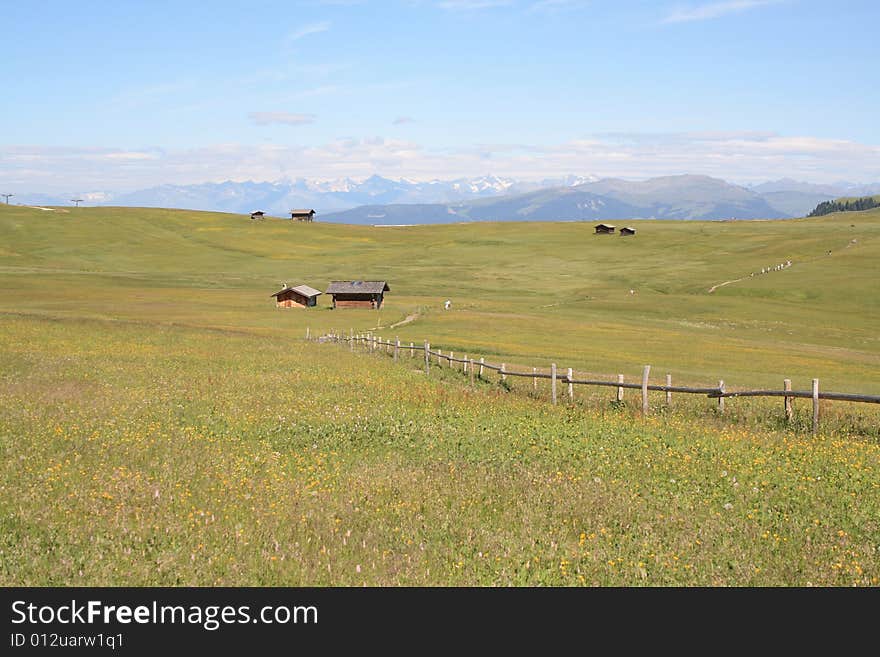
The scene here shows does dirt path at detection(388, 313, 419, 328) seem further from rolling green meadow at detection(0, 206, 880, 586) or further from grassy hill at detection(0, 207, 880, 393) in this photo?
rolling green meadow at detection(0, 206, 880, 586)

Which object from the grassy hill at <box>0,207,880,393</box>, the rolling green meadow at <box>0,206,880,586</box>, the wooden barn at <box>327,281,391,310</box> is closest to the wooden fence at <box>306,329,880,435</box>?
the rolling green meadow at <box>0,206,880,586</box>

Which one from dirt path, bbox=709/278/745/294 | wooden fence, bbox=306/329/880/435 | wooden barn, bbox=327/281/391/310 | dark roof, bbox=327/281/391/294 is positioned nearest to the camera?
wooden fence, bbox=306/329/880/435

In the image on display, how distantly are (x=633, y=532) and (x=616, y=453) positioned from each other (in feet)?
17.8

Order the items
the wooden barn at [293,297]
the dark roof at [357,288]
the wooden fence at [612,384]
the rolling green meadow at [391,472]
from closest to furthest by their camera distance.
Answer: the rolling green meadow at [391,472]
the wooden fence at [612,384]
the dark roof at [357,288]
the wooden barn at [293,297]

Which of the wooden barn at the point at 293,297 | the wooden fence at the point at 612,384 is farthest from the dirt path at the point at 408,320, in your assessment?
the wooden barn at the point at 293,297

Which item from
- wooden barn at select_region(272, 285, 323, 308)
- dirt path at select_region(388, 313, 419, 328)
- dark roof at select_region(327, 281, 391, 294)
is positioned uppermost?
dark roof at select_region(327, 281, 391, 294)

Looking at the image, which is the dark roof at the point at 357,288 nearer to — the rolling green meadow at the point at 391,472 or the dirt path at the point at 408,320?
the dirt path at the point at 408,320

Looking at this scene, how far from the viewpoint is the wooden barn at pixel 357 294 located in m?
97.9

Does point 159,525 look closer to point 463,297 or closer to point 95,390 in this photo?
point 95,390

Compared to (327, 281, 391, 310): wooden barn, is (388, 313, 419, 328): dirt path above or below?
below

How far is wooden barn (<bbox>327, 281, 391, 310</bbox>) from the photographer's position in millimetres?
97944

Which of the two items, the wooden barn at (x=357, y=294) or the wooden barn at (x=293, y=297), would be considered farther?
the wooden barn at (x=293, y=297)
